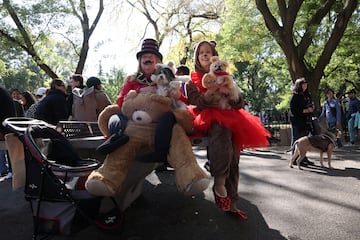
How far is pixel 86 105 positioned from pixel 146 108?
2747mm

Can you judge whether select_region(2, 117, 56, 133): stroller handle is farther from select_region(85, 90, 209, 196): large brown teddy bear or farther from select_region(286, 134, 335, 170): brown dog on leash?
select_region(286, 134, 335, 170): brown dog on leash

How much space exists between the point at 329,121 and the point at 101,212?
8679 mm

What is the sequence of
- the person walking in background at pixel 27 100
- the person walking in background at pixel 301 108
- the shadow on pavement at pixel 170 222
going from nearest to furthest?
the shadow on pavement at pixel 170 222 < the person walking in background at pixel 301 108 < the person walking in background at pixel 27 100

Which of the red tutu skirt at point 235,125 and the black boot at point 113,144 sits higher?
the red tutu skirt at point 235,125

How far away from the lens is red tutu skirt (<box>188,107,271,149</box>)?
10.2 feet

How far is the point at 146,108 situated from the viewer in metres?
3.00

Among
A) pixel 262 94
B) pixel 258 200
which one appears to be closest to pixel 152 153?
pixel 258 200

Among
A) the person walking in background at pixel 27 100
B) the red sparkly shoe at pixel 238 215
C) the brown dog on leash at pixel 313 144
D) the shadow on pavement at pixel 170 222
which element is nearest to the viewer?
the shadow on pavement at pixel 170 222

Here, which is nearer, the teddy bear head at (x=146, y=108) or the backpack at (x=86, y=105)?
the teddy bear head at (x=146, y=108)

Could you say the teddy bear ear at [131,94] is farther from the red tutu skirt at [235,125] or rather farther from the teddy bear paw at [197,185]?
the teddy bear paw at [197,185]

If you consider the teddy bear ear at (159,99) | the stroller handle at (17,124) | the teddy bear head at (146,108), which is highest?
the teddy bear ear at (159,99)

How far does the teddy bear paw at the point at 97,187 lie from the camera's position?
8.30 ft

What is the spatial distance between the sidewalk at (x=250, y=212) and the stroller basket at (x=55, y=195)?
1.62 feet

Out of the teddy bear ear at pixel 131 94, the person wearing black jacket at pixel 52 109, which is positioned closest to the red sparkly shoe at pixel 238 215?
the teddy bear ear at pixel 131 94
